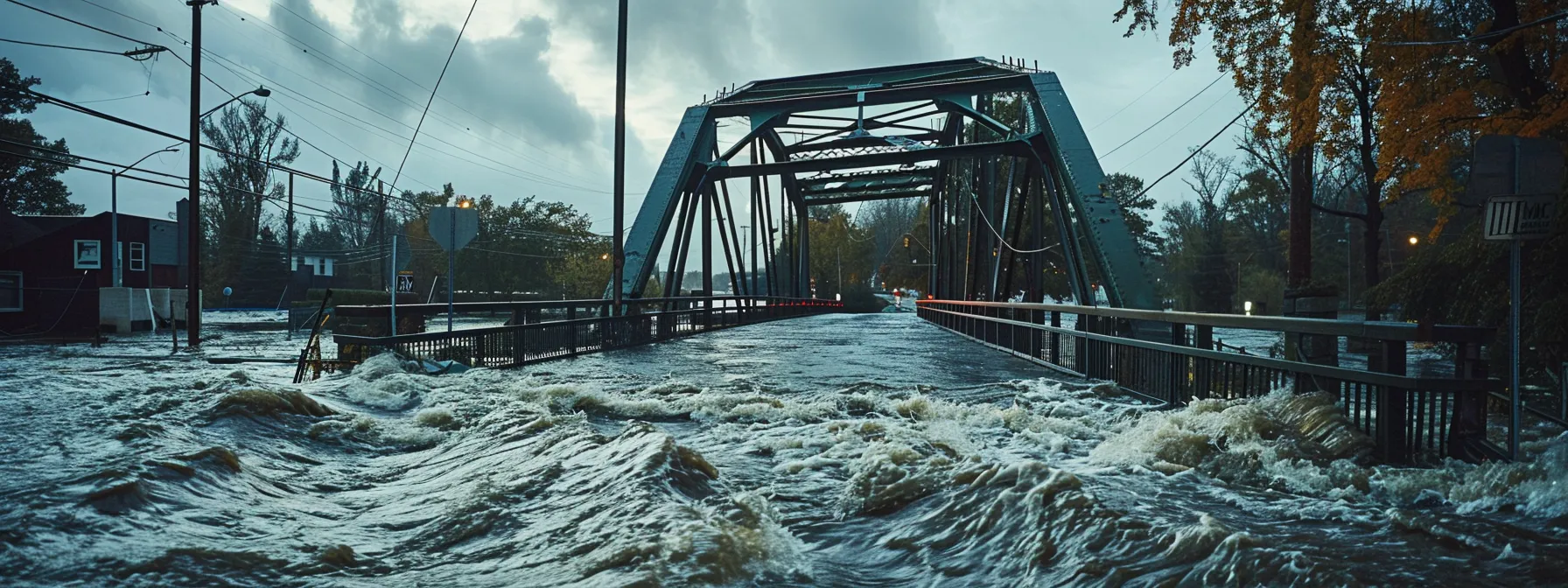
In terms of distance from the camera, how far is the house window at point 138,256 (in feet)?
110

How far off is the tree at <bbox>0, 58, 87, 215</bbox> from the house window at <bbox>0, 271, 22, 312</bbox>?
36.6 feet

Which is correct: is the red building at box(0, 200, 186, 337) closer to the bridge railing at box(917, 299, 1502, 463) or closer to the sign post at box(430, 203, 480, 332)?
the sign post at box(430, 203, 480, 332)

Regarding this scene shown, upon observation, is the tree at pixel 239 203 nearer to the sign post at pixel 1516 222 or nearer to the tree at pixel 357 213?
the tree at pixel 357 213

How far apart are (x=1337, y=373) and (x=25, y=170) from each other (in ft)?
185

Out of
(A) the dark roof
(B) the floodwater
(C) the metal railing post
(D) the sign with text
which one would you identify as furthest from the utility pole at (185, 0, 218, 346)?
(C) the metal railing post

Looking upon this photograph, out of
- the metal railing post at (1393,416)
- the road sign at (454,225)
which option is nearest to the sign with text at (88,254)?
the road sign at (454,225)

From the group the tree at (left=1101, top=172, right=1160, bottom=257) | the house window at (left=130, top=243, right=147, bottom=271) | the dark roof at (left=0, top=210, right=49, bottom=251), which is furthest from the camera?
the tree at (left=1101, top=172, right=1160, bottom=257)

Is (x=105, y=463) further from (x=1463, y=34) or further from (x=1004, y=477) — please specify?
(x=1463, y=34)

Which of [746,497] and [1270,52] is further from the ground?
[1270,52]

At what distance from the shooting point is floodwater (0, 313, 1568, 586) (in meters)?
3.04

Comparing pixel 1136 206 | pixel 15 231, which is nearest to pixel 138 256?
pixel 15 231

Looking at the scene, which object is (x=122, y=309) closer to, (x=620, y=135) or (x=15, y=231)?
(x=15, y=231)

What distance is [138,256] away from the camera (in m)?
33.8

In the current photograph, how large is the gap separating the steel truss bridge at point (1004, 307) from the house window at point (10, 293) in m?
16.1
